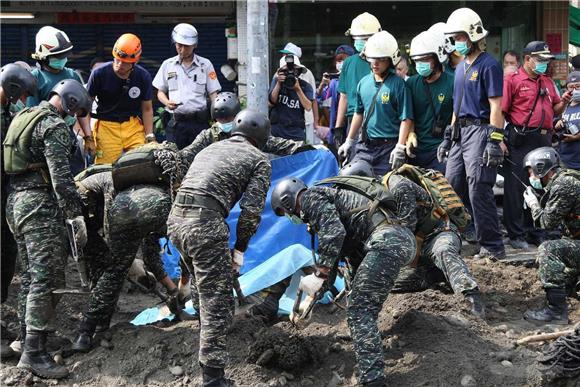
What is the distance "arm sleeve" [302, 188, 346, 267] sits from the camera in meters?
6.39

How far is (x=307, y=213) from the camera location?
21.5ft

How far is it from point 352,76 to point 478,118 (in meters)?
1.80

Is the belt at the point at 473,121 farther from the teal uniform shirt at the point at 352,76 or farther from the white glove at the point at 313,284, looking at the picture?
the white glove at the point at 313,284

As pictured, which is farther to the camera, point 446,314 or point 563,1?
point 563,1

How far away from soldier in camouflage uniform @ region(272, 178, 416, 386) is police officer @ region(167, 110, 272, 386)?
26 cm

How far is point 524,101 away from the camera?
9.80 meters

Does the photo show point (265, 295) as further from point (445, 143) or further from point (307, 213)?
point (445, 143)

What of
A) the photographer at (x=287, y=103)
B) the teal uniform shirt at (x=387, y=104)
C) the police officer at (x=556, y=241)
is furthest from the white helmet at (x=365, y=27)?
the police officer at (x=556, y=241)

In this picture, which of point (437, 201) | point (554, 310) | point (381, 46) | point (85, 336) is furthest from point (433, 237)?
point (85, 336)

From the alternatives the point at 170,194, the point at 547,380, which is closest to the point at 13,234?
the point at 170,194

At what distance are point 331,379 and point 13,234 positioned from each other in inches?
112

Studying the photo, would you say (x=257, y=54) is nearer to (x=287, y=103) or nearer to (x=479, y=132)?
(x=287, y=103)

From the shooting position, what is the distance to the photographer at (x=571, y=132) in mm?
10469

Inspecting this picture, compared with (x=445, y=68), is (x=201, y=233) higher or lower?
lower
